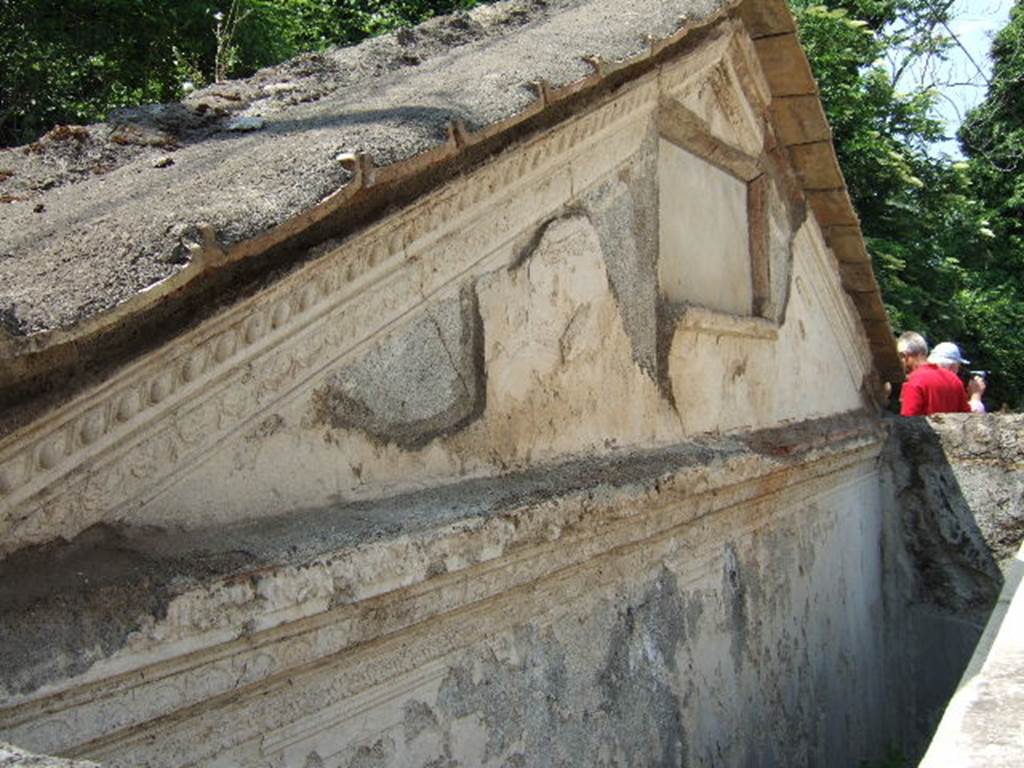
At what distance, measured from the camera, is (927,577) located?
658cm

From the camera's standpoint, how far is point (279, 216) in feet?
6.64

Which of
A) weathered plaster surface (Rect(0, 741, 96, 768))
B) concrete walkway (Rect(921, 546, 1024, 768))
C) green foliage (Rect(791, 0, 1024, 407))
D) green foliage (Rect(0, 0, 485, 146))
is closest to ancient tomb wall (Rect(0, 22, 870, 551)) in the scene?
weathered plaster surface (Rect(0, 741, 96, 768))

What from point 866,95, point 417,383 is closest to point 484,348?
point 417,383

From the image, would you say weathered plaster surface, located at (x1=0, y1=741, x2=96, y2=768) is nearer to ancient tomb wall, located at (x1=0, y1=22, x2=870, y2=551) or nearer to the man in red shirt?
ancient tomb wall, located at (x1=0, y1=22, x2=870, y2=551)

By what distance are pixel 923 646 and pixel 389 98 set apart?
5164 mm

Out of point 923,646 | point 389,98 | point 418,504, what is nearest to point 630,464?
point 418,504

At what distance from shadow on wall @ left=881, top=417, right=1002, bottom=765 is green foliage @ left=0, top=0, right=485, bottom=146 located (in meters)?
4.79

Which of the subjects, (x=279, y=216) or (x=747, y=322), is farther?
(x=747, y=322)

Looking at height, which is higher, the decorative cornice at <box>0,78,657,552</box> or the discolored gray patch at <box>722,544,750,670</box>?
the decorative cornice at <box>0,78,657,552</box>

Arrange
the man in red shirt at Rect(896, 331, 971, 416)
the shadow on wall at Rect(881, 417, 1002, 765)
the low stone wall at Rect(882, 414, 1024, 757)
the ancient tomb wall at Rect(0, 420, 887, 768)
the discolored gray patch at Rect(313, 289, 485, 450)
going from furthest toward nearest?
the man in red shirt at Rect(896, 331, 971, 416) < the shadow on wall at Rect(881, 417, 1002, 765) < the low stone wall at Rect(882, 414, 1024, 757) < the discolored gray patch at Rect(313, 289, 485, 450) < the ancient tomb wall at Rect(0, 420, 887, 768)

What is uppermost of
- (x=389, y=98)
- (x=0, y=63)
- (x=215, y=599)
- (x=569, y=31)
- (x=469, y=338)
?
(x=0, y=63)

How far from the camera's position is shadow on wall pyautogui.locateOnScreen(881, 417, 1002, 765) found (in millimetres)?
6414

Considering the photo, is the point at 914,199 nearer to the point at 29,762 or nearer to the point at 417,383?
the point at 417,383

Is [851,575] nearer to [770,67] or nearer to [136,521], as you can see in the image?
→ [770,67]
